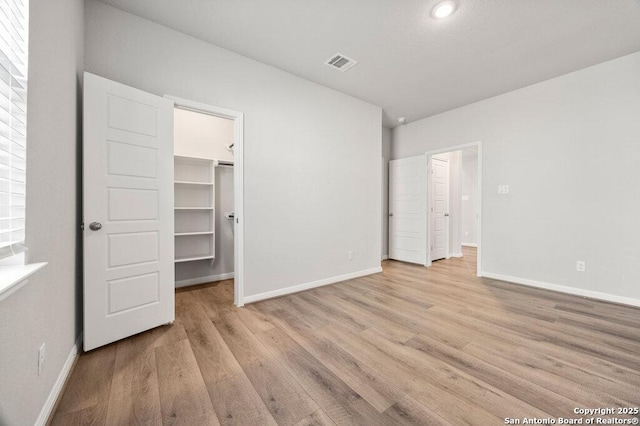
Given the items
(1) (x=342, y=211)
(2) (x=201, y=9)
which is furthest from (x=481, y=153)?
(2) (x=201, y=9)

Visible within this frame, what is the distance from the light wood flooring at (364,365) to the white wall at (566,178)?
0.59 m

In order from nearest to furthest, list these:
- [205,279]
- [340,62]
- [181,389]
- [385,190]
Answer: [181,389]
[340,62]
[205,279]
[385,190]

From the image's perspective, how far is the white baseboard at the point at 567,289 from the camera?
9.04 feet

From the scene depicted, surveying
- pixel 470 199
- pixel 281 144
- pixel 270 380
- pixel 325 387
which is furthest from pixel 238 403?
pixel 470 199

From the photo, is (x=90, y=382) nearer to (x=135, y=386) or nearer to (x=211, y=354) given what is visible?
(x=135, y=386)

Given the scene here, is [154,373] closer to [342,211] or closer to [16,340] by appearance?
[16,340]

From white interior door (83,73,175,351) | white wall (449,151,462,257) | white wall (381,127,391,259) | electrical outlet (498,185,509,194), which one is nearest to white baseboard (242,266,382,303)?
white interior door (83,73,175,351)

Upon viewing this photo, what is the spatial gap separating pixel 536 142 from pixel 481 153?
2.21 ft

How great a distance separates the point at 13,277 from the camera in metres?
0.90

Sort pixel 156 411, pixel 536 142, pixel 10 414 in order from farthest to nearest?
pixel 536 142 < pixel 156 411 < pixel 10 414

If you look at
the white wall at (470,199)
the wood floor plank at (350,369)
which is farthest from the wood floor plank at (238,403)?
the white wall at (470,199)

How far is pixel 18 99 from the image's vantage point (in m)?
1.06

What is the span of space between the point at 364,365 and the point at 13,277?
1.83 meters

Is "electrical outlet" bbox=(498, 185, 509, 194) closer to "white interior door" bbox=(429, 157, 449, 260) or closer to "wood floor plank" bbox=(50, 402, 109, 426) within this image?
"white interior door" bbox=(429, 157, 449, 260)
